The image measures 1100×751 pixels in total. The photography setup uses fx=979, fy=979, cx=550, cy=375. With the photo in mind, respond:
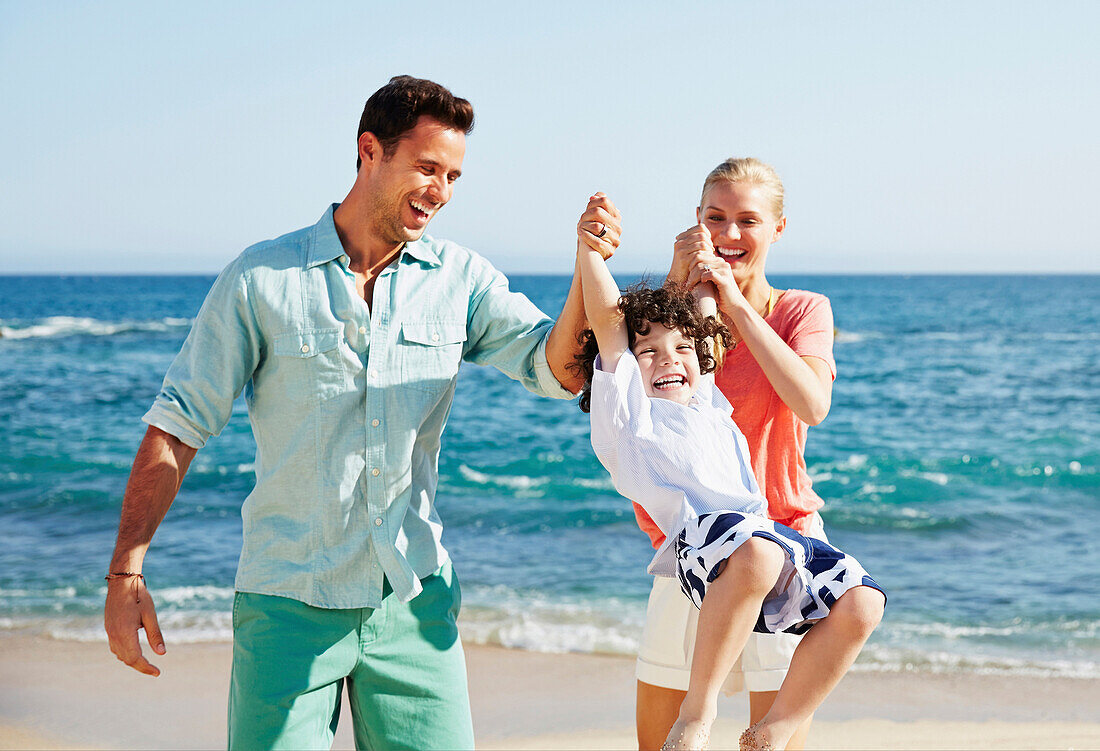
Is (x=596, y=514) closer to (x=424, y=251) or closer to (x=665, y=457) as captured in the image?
(x=424, y=251)

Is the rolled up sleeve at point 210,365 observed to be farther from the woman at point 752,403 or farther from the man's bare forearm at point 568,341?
the woman at point 752,403

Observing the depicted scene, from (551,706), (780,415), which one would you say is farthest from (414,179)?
(551,706)

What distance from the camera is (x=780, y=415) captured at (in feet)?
8.95

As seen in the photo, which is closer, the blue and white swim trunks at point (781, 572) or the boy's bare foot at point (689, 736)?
the boy's bare foot at point (689, 736)

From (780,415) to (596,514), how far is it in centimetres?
726

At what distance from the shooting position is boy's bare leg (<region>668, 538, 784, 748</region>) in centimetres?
218

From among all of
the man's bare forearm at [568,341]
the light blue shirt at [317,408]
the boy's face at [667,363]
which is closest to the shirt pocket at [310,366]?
the light blue shirt at [317,408]

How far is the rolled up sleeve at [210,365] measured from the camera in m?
2.51

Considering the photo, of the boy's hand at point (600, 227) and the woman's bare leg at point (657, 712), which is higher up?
the boy's hand at point (600, 227)

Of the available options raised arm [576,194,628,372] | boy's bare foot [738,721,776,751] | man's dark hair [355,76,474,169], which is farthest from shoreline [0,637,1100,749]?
man's dark hair [355,76,474,169]

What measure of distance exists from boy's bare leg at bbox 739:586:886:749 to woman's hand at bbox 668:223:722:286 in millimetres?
904

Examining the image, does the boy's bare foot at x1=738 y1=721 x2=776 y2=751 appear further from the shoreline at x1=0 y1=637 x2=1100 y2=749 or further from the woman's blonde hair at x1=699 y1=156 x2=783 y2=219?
the shoreline at x1=0 y1=637 x2=1100 y2=749

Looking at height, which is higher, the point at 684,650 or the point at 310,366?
the point at 310,366

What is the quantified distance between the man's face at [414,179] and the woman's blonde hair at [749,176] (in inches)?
Answer: 29.4
